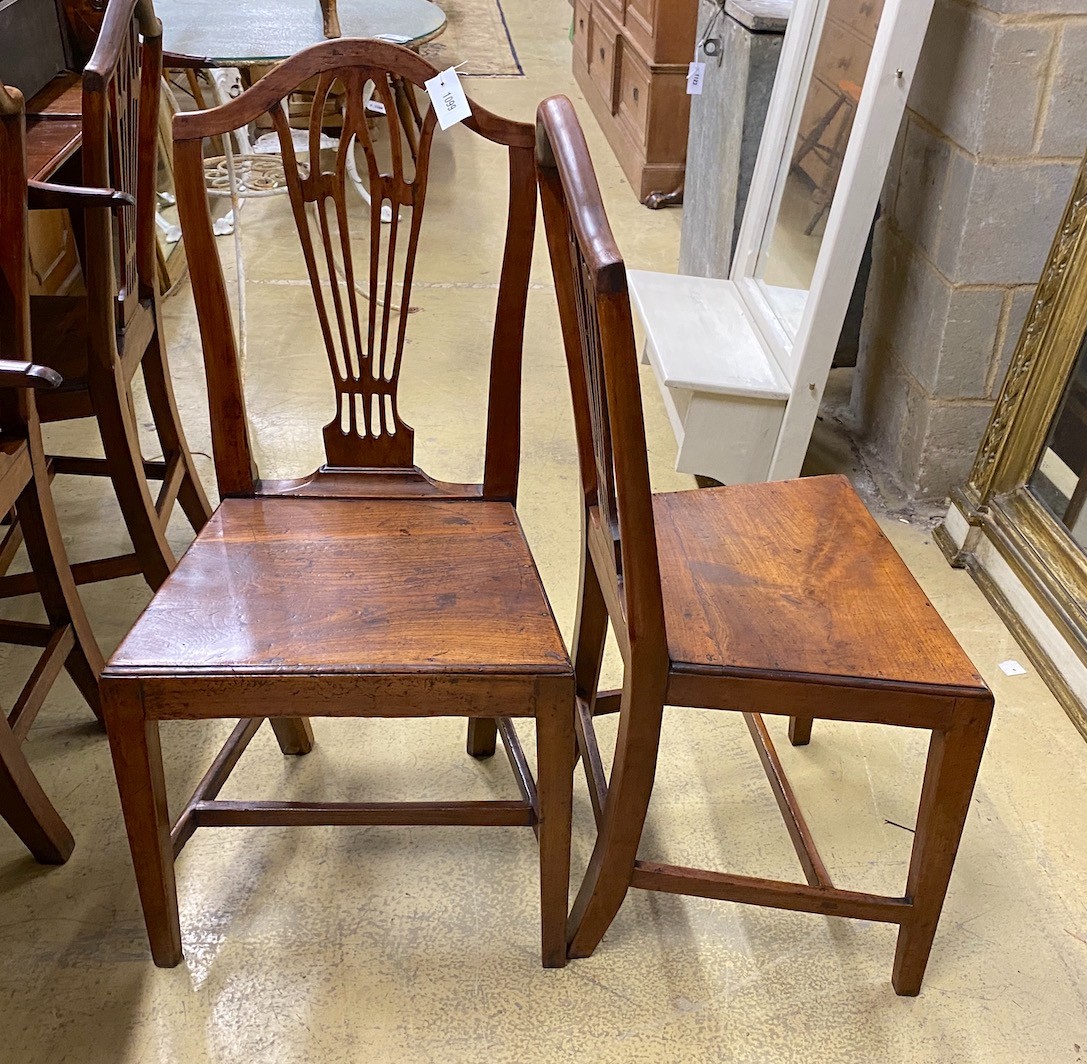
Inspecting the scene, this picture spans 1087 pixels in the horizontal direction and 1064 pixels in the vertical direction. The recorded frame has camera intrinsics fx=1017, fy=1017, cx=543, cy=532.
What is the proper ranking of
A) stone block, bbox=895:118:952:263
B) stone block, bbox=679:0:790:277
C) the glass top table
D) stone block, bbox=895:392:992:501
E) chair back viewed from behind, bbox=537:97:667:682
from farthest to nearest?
the glass top table < stone block, bbox=679:0:790:277 < stone block, bbox=895:392:992:501 < stone block, bbox=895:118:952:263 < chair back viewed from behind, bbox=537:97:667:682

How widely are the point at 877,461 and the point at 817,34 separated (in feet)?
3.16

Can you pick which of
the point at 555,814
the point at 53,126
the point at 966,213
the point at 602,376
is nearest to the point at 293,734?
the point at 555,814

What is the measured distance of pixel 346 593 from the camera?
4.04ft

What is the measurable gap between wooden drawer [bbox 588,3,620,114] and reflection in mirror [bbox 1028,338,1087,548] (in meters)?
3.10

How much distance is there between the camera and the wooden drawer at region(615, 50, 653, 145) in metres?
3.94

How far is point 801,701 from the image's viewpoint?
1.13 metres

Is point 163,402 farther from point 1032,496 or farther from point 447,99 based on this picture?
point 1032,496

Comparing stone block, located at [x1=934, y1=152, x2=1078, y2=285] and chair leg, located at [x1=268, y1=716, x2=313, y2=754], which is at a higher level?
stone block, located at [x1=934, y1=152, x2=1078, y2=285]

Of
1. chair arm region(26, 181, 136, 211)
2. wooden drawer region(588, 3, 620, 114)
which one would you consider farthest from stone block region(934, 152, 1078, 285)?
wooden drawer region(588, 3, 620, 114)

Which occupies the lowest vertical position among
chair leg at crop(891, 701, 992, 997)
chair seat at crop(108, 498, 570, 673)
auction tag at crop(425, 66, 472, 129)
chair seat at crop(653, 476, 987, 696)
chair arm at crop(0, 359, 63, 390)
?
chair leg at crop(891, 701, 992, 997)

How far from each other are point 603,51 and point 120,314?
12.1ft

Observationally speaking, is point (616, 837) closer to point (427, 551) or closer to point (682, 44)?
point (427, 551)

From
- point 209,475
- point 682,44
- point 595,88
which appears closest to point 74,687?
point 209,475

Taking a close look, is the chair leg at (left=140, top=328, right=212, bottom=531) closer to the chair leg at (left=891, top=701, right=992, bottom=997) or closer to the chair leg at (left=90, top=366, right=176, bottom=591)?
the chair leg at (left=90, top=366, right=176, bottom=591)
